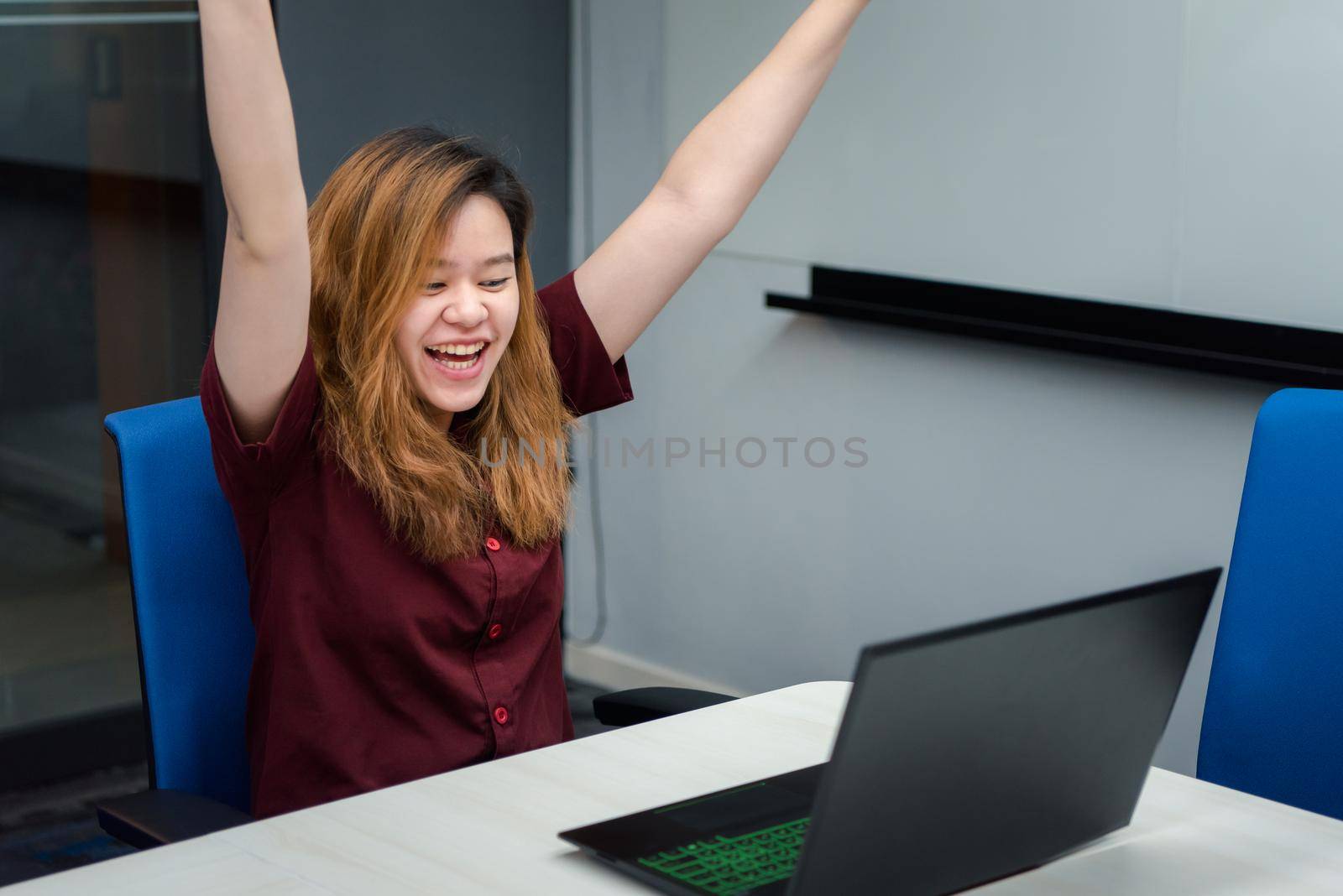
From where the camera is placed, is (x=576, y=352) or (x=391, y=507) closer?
(x=391, y=507)

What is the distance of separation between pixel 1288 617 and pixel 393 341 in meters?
0.99

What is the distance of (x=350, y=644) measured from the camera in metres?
1.55

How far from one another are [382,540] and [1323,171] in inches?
60.8

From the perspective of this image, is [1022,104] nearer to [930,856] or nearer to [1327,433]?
[1327,433]

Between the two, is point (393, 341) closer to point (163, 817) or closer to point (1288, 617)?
point (163, 817)

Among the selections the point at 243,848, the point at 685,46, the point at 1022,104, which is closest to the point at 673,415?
the point at 685,46

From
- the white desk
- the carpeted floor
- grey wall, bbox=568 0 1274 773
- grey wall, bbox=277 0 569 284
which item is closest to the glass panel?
the carpeted floor

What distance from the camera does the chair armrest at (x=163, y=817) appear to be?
50.8 inches

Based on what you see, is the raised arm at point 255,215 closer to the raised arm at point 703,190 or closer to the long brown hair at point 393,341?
the long brown hair at point 393,341

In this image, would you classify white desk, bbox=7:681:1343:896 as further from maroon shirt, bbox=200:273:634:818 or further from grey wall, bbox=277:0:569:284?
grey wall, bbox=277:0:569:284

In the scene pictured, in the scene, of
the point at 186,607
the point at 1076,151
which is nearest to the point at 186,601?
the point at 186,607

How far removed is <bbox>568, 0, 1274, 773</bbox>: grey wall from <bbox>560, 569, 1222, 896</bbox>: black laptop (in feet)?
4.73

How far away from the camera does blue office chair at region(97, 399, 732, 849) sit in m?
1.52

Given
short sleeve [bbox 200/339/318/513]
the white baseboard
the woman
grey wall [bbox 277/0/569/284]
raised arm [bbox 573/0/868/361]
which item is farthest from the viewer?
the white baseboard
